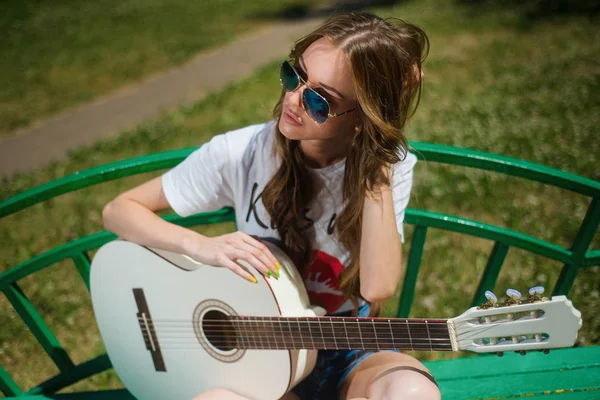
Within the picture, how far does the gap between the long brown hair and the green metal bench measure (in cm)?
40

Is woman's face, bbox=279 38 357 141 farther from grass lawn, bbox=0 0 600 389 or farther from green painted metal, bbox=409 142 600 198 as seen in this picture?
green painted metal, bbox=409 142 600 198

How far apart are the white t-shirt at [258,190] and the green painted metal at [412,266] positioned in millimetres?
343

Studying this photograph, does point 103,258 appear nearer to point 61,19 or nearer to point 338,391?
point 338,391

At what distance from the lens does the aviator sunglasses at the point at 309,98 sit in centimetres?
177

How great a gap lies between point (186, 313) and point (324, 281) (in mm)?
517

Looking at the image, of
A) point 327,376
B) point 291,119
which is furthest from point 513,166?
point 327,376

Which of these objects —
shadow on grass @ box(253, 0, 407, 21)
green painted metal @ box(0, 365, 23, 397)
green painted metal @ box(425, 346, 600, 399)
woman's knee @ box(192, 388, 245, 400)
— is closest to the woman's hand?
woman's knee @ box(192, 388, 245, 400)

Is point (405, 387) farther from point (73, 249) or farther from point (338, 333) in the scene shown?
point (73, 249)

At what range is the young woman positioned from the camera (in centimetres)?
179

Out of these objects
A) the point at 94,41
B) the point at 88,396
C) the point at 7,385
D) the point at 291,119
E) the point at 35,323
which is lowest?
the point at 94,41

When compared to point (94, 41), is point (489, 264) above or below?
above

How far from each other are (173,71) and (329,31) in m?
6.21

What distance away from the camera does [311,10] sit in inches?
411

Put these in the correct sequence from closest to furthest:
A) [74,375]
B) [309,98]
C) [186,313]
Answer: [309,98] < [186,313] < [74,375]
